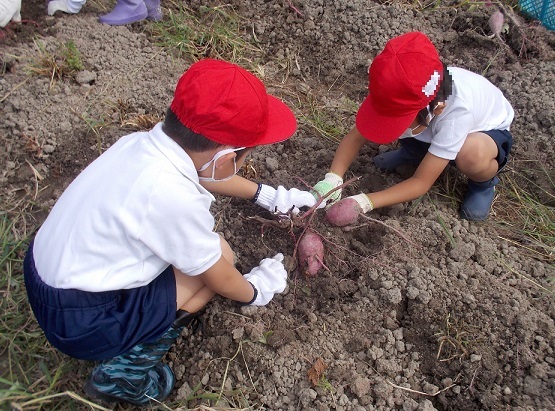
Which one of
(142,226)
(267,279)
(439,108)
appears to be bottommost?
(267,279)

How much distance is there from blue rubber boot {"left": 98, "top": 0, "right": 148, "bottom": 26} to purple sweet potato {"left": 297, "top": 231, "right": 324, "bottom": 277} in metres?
1.64

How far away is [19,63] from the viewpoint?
7.94 feet

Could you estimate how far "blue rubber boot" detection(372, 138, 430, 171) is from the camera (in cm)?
211

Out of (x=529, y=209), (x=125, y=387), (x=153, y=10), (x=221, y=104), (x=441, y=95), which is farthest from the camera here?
(x=153, y=10)

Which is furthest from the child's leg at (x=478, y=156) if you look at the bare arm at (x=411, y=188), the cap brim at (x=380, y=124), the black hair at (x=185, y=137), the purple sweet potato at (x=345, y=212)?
the black hair at (x=185, y=137)

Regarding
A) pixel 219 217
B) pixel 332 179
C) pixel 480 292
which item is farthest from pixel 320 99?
pixel 480 292

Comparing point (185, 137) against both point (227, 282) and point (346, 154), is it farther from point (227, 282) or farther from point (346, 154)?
point (346, 154)

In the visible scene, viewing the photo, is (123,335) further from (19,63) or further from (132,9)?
(132,9)

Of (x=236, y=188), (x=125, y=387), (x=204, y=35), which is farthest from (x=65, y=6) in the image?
(x=125, y=387)

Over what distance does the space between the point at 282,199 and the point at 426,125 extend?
23.8 inches

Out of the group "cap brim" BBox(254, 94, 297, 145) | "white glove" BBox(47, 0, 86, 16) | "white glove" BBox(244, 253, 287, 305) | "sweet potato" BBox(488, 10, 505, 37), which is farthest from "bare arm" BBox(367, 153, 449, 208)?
"white glove" BBox(47, 0, 86, 16)

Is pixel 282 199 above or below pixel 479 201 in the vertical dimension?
below

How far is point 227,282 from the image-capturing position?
1.50 metres

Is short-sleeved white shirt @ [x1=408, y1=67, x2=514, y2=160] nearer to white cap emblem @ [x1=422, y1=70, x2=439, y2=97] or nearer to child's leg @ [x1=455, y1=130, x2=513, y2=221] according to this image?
child's leg @ [x1=455, y1=130, x2=513, y2=221]
